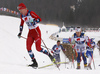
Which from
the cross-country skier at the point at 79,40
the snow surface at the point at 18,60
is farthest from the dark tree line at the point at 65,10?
the cross-country skier at the point at 79,40

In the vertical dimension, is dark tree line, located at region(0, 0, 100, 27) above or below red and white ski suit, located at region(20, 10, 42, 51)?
above

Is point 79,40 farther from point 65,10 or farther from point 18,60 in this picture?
point 65,10

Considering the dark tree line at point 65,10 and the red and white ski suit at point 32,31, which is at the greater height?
the dark tree line at point 65,10

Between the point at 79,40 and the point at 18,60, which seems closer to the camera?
the point at 79,40

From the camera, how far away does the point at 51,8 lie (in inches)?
3546

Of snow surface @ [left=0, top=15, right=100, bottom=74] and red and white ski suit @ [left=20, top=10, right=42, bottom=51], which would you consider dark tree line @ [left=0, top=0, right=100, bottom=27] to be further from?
red and white ski suit @ [left=20, top=10, right=42, bottom=51]

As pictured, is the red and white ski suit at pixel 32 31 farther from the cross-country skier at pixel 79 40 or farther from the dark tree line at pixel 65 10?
the dark tree line at pixel 65 10

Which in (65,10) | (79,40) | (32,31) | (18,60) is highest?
(65,10)

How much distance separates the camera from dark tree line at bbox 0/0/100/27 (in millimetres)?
77500

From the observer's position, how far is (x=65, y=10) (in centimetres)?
8712

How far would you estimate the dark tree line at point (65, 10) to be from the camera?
77.5 meters

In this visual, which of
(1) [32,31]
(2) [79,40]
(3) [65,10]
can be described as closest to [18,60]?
(1) [32,31]

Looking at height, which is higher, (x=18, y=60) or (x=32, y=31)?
(x=32, y=31)

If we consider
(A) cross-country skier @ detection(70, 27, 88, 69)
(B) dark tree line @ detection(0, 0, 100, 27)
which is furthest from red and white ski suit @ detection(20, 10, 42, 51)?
(B) dark tree line @ detection(0, 0, 100, 27)
